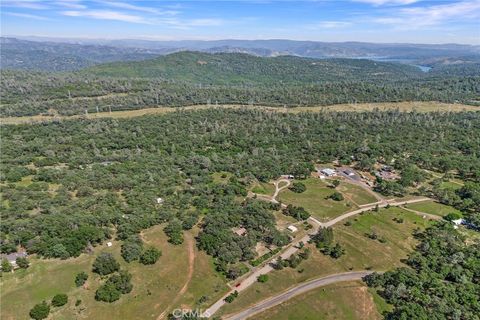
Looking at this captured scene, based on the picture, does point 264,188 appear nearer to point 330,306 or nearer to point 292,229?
point 292,229

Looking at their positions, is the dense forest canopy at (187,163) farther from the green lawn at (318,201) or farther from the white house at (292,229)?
the green lawn at (318,201)

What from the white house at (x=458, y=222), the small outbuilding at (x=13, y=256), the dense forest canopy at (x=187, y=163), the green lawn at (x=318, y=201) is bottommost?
the white house at (x=458, y=222)

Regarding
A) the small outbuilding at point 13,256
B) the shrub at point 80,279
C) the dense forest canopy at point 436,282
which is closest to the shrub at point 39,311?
the shrub at point 80,279

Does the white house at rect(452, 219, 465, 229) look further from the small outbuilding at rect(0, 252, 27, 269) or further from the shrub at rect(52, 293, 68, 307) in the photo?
the small outbuilding at rect(0, 252, 27, 269)

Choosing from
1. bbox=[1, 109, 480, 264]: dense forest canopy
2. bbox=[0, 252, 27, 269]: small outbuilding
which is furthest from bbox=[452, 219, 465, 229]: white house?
bbox=[0, 252, 27, 269]: small outbuilding

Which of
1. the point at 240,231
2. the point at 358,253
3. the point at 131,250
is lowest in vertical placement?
the point at 358,253

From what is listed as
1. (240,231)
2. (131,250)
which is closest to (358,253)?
(240,231)
